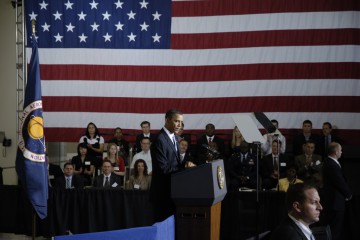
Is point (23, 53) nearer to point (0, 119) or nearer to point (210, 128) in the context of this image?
point (0, 119)

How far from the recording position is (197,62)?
37.7 feet

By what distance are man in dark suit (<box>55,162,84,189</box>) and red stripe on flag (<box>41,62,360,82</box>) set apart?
103 inches

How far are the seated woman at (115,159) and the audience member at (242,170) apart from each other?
1.81 m

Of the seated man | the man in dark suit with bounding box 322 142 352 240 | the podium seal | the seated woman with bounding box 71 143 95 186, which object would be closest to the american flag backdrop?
the seated man

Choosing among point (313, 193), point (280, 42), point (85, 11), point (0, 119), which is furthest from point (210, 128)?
point (313, 193)

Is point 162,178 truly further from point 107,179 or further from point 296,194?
point 107,179

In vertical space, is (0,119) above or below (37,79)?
below

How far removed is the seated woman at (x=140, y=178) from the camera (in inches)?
363

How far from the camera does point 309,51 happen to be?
436 inches

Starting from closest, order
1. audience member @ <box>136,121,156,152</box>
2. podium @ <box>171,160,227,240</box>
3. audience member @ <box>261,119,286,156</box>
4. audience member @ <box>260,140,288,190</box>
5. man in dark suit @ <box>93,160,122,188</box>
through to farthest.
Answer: podium @ <box>171,160,227,240</box>, man in dark suit @ <box>93,160,122,188</box>, audience member @ <box>260,140,288,190</box>, audience member @ <box>261,119,286,156</box>, audience member @ <box>136,121,156,152</box>

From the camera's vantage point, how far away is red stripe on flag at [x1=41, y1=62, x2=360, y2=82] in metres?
11.0

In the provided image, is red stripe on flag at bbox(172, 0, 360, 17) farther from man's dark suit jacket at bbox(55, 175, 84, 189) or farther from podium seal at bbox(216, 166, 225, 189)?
podium seal at bbox(216, 166, 225, 189)

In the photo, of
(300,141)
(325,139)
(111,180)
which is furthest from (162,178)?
(325,139)

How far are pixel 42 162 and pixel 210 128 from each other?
522 centimetres
